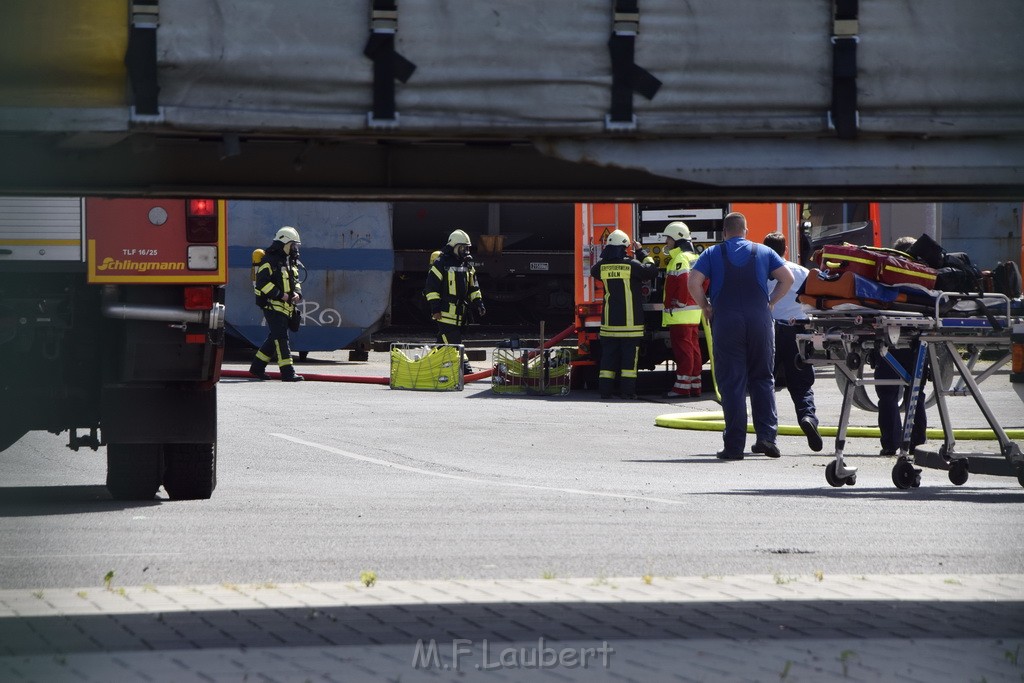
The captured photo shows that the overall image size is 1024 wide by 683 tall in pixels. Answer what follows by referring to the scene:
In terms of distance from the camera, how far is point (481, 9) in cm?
593

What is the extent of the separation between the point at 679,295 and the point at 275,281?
573 centimetres

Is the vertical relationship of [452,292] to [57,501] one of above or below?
above

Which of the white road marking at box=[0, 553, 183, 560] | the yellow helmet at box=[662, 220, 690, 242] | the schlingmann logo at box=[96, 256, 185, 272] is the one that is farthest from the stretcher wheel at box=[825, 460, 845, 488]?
the yellow helmet at box=[662, 220, 690, 242]

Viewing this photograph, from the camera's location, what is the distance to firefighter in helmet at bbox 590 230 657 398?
17859mm

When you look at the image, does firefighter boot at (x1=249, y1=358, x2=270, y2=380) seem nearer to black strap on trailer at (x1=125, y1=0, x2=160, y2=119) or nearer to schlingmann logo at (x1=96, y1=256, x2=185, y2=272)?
schlingmann logo at (x1=96, y1=256, x2=185, y2=272)

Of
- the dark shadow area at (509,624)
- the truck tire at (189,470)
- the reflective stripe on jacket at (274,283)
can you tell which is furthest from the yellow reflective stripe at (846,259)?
the reflective stripe on jacket at (274,283)

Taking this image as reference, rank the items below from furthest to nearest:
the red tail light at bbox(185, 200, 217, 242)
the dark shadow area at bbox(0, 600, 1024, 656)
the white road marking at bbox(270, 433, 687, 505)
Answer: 1. the white road marking at bbox(270, 433, 687, 505)
2. the red tail light at bbox(185, 200, 217, 242)
3. the dark shadow area at bbox(0, 600, 1024, 656)

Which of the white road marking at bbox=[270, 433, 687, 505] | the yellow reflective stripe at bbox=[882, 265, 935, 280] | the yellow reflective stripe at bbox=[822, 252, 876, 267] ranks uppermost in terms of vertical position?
the yellow reflective stripe at bbox=[822, 252, 876, 267]

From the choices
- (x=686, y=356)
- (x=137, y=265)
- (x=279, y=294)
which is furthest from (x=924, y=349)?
(x=279, y=294)

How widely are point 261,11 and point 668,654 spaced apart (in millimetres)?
2735

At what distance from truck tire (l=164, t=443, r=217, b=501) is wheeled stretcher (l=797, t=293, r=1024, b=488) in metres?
3.82

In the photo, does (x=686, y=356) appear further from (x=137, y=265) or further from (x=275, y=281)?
(x=137, y=265)

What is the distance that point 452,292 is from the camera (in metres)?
21.1

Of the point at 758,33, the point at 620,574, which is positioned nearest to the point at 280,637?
the point at 620,574
